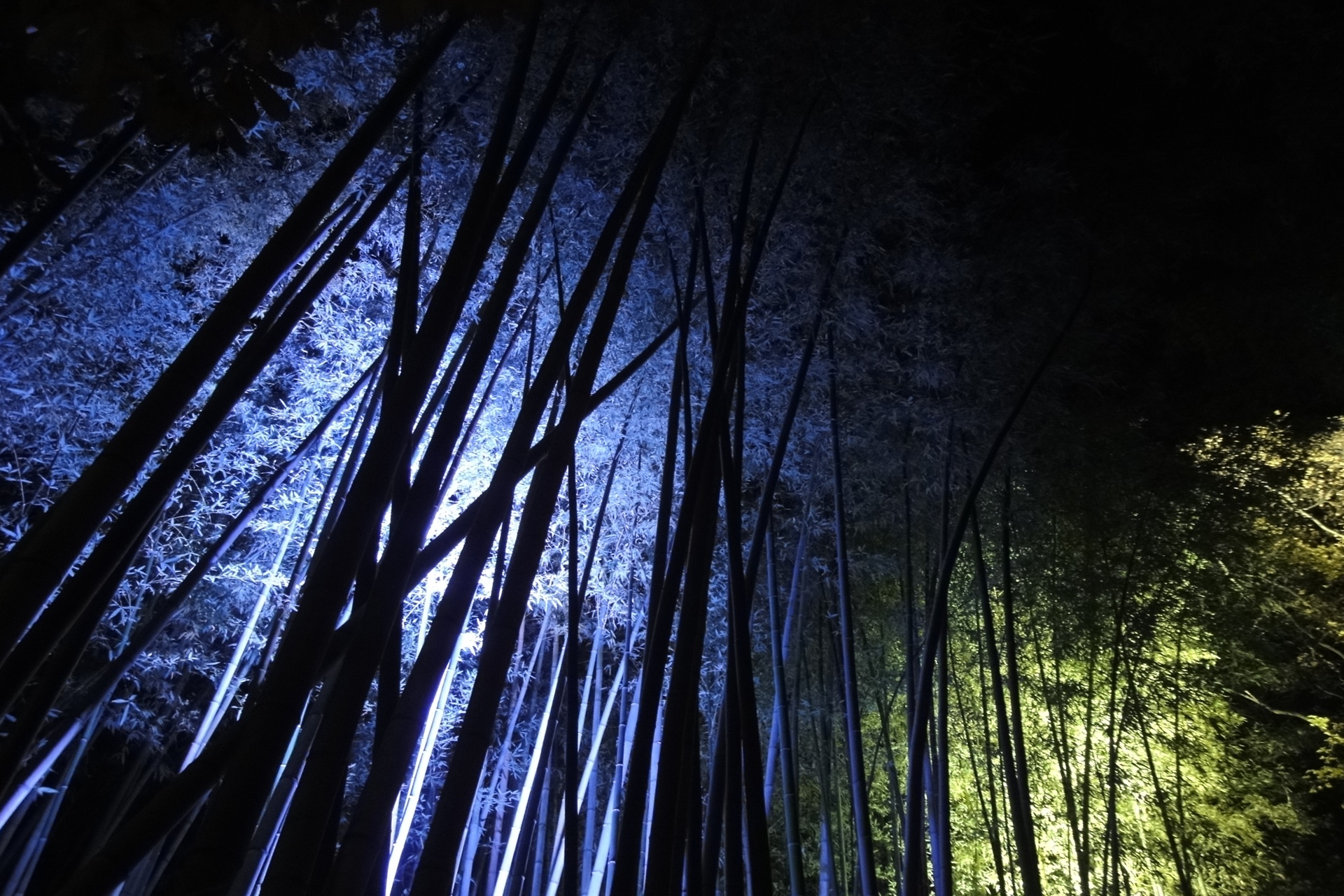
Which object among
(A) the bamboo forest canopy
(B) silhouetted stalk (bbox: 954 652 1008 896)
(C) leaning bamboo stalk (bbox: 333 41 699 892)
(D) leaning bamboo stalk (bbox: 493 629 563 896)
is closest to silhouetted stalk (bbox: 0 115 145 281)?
(A) the bamboo forest canopy

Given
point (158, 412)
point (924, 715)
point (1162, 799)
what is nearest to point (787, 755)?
point (924, 715)

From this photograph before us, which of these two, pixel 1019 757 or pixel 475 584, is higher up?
pixel 1019 757

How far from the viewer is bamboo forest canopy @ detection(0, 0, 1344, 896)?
1.63m

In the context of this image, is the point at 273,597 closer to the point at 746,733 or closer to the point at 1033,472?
the point at 746,733

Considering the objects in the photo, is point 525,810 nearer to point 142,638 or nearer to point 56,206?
point 142,638

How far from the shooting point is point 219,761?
123 cm

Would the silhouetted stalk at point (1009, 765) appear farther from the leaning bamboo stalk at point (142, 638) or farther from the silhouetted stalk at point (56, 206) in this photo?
the silhouetted stalk at point (56, 206)

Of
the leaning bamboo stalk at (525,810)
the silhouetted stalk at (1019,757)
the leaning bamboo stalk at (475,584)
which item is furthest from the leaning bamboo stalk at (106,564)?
the silhouetted stalk at (1019,757)

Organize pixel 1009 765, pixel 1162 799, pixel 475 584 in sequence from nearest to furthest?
1. pixel 475 584
2. pixel 1009 765
3. pixel 1162 799

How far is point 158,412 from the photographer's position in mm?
1362

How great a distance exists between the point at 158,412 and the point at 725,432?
3.75ft

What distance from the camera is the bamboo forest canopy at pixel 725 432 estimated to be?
1.63m

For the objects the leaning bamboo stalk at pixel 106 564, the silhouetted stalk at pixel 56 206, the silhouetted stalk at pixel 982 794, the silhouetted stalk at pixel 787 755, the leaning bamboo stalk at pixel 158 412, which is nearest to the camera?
the leaning bamboo stalk at pixel 158 412

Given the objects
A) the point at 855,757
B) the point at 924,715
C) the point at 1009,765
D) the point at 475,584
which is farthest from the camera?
the point at 1009,765
